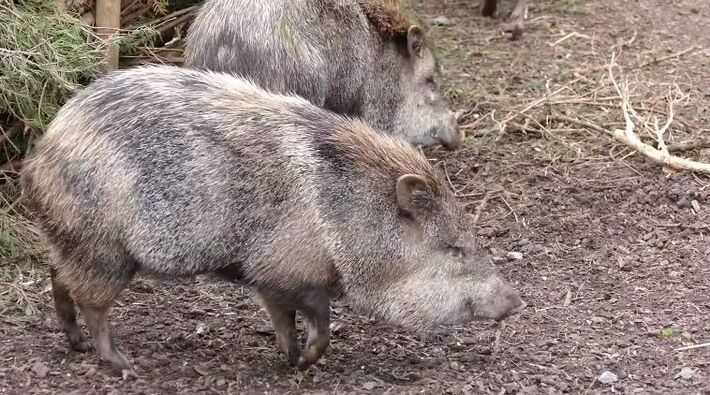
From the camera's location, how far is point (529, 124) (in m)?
7.57

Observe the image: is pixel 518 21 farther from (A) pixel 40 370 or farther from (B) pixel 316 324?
(A) pixel 40 370

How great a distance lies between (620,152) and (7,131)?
3726 mm

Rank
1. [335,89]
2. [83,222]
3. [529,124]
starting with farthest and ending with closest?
1. [529,124]
2. [335,89]
3. [83,222]

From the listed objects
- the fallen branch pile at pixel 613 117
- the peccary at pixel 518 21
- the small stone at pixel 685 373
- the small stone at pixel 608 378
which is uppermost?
the peccary at pixel 518 21

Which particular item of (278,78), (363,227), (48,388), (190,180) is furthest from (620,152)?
(48,388)

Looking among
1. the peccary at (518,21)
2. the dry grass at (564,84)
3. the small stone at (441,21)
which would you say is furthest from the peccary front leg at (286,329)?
the small stone at (441,21)

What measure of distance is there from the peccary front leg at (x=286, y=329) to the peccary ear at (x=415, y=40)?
7.62ft

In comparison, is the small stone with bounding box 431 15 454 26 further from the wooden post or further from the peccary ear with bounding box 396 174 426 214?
the peccary ear with bounding box 396 174 426 214

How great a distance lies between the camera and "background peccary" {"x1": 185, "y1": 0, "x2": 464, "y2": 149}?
574 cm

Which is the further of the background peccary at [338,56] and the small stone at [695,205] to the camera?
the small stone at [695,205]

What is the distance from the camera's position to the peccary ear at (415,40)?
21.4 feet

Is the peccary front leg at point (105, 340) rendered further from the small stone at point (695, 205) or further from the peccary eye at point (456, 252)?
the small stone at point (695, 205)

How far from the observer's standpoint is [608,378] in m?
4.62

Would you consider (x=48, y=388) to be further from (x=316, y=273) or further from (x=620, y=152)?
(x=620, y=152)
